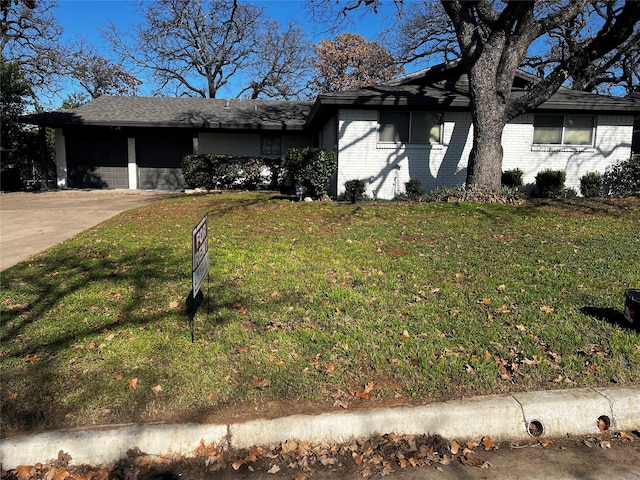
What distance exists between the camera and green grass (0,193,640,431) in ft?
11.6

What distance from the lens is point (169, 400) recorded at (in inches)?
135

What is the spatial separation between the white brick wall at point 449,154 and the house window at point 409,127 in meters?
0.24

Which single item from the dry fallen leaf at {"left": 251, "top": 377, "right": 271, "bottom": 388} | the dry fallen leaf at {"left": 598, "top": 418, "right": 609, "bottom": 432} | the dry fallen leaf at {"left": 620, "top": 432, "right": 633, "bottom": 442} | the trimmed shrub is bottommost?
the dry fallen leaf at {"left": 620, "top": 432, "right": 633, "bottom": 442}

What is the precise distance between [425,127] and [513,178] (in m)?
3.08

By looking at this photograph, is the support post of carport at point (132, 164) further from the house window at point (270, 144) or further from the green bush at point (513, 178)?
the green bush at point (513, 178)

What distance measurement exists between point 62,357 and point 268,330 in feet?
5.91

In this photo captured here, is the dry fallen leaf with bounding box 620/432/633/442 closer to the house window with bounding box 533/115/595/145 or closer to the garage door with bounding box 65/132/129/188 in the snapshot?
the house window with bounding box 533/115/595/145

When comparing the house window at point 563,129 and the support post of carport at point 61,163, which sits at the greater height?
the house window at point 563,129

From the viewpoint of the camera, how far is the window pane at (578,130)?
1472 cm

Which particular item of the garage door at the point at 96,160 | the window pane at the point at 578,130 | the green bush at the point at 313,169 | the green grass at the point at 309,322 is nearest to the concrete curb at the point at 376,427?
the green grass at the point at 309,322

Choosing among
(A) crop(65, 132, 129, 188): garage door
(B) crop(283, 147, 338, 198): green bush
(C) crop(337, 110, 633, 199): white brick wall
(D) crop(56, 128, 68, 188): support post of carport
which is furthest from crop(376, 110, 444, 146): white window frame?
(D) crop(56, 128, 68, 188): support post of carport

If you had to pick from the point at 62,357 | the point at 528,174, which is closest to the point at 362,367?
the point at 62,357

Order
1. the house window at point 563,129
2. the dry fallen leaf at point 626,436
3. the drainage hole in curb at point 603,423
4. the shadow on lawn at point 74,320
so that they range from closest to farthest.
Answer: the dry fallen leaf at point 626,436
the drainage hole in curb at point 603,423
the shadow on lawn at point 74,320
the house window at point 563,129

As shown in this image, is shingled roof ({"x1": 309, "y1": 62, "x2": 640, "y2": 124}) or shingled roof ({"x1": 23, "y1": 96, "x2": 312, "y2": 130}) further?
shingled roof ({"x1": 23, "y1": 96, "x2": 312, "y2": 130})
